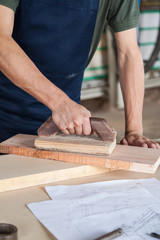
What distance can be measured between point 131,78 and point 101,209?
3.54 feet

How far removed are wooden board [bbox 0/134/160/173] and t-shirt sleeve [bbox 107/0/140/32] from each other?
0.80 m

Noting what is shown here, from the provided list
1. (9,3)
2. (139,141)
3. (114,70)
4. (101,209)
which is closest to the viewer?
(101,209)

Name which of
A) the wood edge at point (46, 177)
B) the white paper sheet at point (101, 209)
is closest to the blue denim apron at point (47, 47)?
the wood edge at point (46, 177)

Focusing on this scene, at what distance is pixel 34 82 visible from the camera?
159cm

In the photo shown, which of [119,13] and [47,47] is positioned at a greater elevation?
[119,13]

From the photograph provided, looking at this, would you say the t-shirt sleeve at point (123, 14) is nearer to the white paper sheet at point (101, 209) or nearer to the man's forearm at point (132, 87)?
the man's forearm at point (132, 87)

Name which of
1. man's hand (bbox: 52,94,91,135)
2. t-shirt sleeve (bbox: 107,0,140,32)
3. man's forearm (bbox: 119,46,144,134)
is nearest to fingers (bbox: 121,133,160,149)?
man's forearm (bbox: 119,46,144,134)

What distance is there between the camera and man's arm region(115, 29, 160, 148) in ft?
6.77

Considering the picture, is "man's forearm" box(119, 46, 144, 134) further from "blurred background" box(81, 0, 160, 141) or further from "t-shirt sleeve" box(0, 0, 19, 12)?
"blurred background" box(81, 0, 160, 141)

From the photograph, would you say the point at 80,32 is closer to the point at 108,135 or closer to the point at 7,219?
the point at 108,135

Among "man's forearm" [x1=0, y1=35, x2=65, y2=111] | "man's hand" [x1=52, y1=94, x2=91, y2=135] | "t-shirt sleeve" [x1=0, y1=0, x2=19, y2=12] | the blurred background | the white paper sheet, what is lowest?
the blurred background

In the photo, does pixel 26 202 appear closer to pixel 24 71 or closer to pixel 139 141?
pixel 24 71

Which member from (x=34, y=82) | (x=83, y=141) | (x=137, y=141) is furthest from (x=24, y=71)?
(x=137, y=141)

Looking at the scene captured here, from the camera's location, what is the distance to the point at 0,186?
52.9 inches
